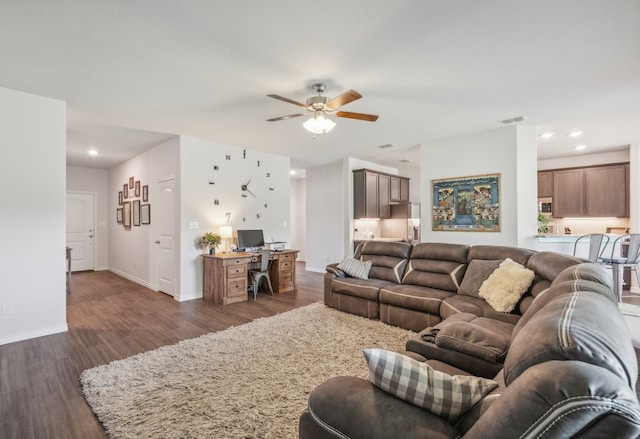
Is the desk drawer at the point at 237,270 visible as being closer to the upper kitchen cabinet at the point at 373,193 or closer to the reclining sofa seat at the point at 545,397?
the upper kitchen cabinet at the point at 373,193

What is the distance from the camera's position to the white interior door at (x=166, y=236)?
5180 millimetres

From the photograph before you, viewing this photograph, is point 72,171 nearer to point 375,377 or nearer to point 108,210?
point 108,210

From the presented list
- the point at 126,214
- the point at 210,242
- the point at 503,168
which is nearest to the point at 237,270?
the point at 210,242

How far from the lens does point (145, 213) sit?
19.8 feet

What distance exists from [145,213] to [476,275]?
5.98 metres

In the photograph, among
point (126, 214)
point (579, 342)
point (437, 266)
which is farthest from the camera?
point (126, 214)

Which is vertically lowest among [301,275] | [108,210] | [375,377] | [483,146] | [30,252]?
[301,275]

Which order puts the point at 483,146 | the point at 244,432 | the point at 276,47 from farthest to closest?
the point at 483,146
the point at 276,47
the point at 244,432

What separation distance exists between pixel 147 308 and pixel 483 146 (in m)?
5.83

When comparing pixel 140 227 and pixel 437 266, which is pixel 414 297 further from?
pixel 140 227

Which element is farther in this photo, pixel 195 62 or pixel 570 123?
pixel 570 123

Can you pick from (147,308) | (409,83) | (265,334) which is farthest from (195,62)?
Result: (147,308)

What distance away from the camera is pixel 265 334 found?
134 inches

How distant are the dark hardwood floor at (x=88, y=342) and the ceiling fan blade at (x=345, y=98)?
2895 mm
